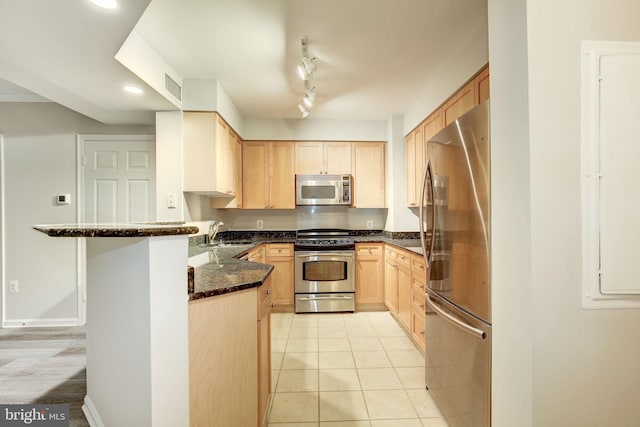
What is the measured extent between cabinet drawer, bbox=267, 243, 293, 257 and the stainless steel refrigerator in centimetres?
205

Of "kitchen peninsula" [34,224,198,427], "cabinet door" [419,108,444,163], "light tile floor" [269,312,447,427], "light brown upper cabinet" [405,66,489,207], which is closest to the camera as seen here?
"kitchen peninsula" [34,224,198,427]

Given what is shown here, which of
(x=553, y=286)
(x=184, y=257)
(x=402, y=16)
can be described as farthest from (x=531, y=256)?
(x=402, y=16)

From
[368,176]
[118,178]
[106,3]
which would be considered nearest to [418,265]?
[368,176]

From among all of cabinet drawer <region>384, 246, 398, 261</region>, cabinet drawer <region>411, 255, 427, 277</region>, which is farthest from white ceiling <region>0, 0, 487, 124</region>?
cabinet drawer <region>384, 246, 398, 261</region>

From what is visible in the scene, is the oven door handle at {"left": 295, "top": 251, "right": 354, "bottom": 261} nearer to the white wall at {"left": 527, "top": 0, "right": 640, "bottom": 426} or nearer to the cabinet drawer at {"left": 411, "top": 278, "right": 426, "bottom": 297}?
the cabinet drawer at {"left": 411, "top": 278, "right": 426, "bottom": 297}

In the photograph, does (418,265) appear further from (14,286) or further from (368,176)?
(14,286)

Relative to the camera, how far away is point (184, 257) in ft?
3.75

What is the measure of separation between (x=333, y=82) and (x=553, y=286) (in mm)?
2531

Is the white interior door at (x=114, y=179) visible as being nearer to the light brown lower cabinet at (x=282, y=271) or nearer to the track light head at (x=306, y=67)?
the light brown lower cabinet at (x=282, y=271)

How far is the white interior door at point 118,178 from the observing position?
9.88ft

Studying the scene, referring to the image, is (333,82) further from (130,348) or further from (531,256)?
(130,348)

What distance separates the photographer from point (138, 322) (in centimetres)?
101

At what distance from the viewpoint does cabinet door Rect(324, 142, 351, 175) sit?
3908mm

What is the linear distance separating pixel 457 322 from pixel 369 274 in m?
2.14
